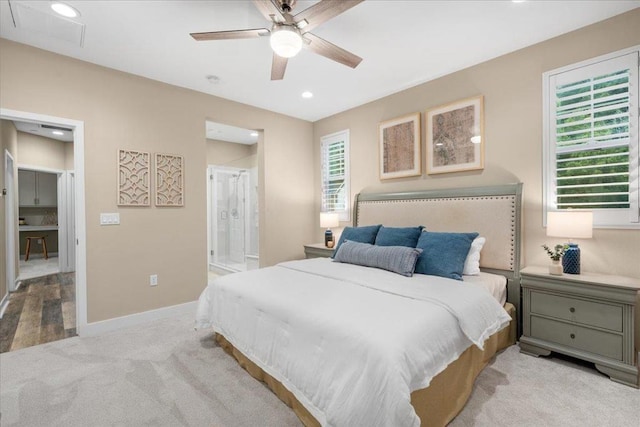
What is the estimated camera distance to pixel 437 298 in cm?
193

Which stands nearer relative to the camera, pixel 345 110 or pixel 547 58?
pixel 547 58

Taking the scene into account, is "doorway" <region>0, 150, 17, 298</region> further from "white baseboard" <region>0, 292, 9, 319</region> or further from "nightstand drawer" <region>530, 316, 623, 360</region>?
"nightstand drawer" <region>530, 316, 623, 360</region>

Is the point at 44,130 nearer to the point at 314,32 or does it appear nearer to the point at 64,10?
the point at 64,10

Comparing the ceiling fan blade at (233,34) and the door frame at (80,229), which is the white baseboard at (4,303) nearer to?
the door frame at (80,229)

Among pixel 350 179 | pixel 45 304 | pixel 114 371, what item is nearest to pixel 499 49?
pixel 350 179

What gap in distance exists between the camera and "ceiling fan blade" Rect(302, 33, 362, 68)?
7.31 feet

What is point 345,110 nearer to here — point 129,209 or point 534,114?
point 534,114

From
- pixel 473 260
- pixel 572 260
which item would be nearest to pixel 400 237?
pixel 473 260

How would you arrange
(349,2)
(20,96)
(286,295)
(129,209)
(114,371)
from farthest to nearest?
(129,209)
(20,96)
(114,371)
(286,295)
(349,2)

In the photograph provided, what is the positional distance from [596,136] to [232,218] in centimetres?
549

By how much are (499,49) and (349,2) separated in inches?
77.4

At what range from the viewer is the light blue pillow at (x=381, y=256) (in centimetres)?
268

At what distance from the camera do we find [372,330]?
1512 millimetres

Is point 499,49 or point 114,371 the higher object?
point 499,49
